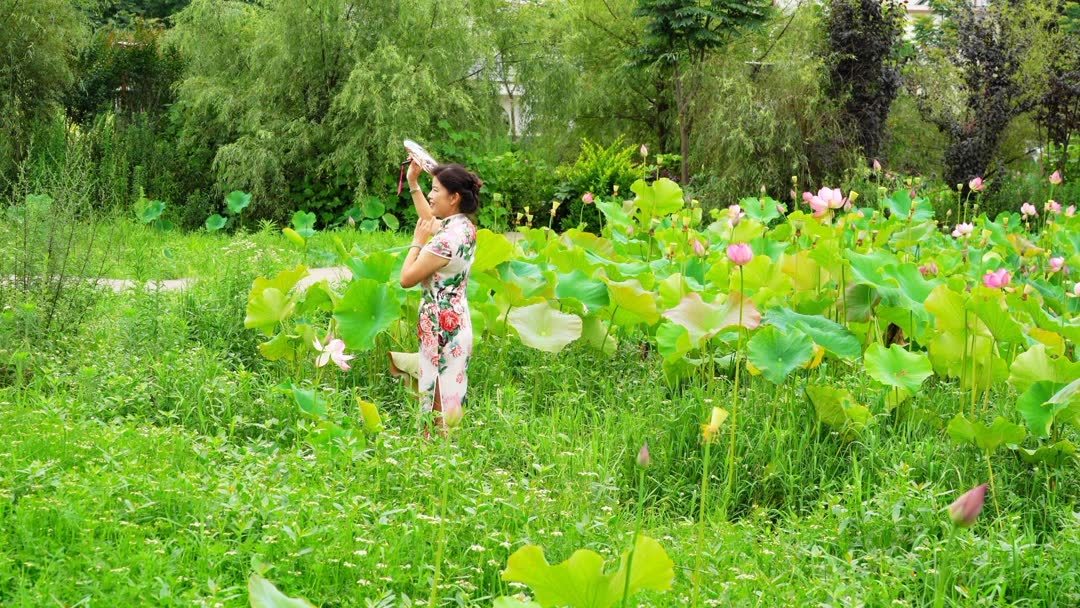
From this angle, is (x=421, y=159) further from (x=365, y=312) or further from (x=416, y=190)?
(x=365, y=312)

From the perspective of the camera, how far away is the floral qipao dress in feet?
13.5

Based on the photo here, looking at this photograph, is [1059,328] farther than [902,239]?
No

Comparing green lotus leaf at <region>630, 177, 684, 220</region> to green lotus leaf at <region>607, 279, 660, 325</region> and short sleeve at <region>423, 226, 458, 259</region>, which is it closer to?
green lotus leaf at <region>607, 279, 660, 325</region>

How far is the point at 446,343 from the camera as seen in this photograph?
4.14m

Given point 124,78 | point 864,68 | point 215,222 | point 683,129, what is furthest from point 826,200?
point 124,78

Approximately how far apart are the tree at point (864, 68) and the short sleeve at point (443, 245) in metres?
7.34

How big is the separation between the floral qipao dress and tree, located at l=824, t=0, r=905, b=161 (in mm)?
7262

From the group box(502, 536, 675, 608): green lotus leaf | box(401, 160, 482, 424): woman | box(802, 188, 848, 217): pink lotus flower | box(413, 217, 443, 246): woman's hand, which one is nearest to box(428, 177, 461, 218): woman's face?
box(401, 160, 482, 424): woman

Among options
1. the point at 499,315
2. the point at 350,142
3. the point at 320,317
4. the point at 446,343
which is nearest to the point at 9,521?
the point at 446,343

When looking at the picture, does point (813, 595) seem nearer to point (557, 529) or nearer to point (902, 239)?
point (557, 529)

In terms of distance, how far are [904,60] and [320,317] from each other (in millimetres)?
7823

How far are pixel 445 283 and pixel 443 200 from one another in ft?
0.95

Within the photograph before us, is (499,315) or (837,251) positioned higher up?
(837,251)

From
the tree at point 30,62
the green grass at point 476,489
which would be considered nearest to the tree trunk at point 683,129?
the tree at point 30,62
